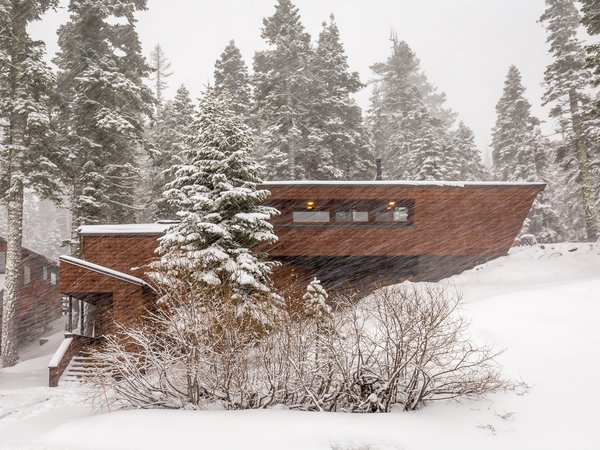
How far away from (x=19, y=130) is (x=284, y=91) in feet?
48.2

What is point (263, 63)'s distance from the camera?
29062mm

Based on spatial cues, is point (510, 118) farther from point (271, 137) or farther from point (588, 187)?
point (271, 137)

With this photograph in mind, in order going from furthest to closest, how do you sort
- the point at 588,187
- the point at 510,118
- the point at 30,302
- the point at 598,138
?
the point at 510,118 → the point at 30,302 → the point at 588,187 → the point at 598,138

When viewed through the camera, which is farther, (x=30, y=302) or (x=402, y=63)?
(x=402, y=63)

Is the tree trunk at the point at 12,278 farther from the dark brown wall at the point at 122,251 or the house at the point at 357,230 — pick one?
the dark brown wall at the point at 122,251

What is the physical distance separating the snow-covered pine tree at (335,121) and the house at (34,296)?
62.3ft

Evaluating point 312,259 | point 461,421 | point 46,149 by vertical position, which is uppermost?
point 46,149

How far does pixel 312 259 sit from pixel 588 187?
16236 mm

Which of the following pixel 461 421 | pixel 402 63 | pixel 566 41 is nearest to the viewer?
pixel 461 421

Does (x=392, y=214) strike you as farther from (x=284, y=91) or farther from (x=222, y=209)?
(x=284, y=91)

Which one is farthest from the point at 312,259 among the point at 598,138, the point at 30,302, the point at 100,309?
the point at 30,302

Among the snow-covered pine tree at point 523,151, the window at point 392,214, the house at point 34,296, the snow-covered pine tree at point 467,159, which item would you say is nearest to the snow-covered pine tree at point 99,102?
the house at point 34,296

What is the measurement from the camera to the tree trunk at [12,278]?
59.4 ft

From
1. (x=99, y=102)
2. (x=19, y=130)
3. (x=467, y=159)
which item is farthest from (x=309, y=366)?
(x=467, y=159)
